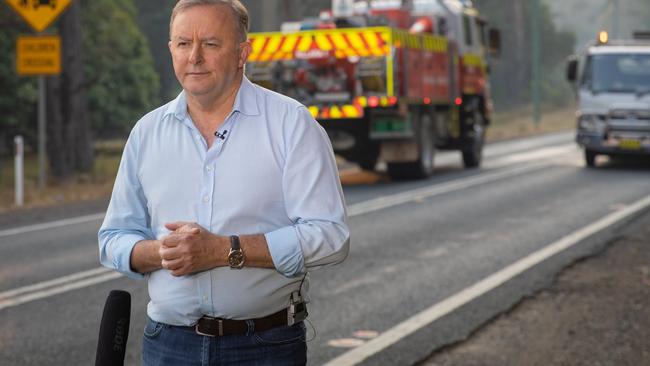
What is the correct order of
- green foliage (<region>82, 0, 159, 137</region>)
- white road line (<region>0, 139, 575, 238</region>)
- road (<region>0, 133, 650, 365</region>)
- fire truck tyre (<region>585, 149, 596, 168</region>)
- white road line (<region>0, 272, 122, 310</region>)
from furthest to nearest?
green foliage (<region>82, 0, 159, 137</region>) → fire truck tyre (<region>585, 149, 596, 168</region>) → white road line (<region>0, 139, 575, 238</region>) → white road line (<region>0, 272, 122, 310</region>) → road (<region>0, 133, 650, 365</region>)

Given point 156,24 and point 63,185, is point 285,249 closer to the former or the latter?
point 63,185

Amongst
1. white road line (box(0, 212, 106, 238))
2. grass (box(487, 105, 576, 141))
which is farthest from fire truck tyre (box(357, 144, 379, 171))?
grass (box(487, 105, 576, 141))

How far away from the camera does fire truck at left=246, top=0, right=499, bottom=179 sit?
21125 mm

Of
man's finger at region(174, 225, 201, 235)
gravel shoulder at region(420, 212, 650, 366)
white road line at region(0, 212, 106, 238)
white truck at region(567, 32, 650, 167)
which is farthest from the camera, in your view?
white truck at region(567, 32, 650, 167)

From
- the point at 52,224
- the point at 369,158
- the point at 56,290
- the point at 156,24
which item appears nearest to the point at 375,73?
the point at 369,158

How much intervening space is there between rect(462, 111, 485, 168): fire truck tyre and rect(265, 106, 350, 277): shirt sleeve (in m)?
23.2

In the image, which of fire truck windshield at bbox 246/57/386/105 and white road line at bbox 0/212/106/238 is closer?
white road line at bbox 0/212/106/238

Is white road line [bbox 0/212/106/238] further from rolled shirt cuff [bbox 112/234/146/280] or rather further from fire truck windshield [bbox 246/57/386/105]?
rolled shirt cuff [bbox 112/234/146/280]

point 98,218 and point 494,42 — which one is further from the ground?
point 494,42

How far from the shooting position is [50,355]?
821cm

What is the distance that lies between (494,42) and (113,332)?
23826 millimetres

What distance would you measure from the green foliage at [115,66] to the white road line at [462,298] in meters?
25.9

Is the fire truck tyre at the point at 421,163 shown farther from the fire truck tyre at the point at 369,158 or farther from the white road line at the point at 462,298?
the white road line at the point at 462,298

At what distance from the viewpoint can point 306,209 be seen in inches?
140
